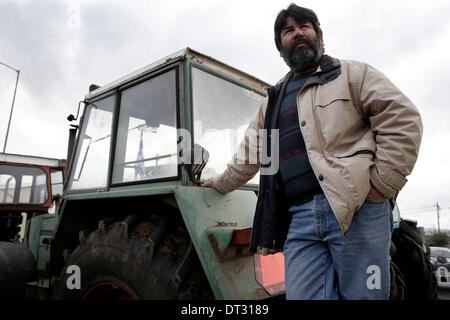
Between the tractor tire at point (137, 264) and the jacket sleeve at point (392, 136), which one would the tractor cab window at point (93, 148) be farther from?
the jacket sleeve at point (392, 136)

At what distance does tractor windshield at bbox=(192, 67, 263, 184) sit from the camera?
2.05 m

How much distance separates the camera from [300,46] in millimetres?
1574

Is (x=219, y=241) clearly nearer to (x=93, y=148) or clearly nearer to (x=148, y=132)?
(x=148, y=132)

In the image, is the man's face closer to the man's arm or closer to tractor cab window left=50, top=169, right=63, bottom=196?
the man's arm

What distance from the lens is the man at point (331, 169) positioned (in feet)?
4.00

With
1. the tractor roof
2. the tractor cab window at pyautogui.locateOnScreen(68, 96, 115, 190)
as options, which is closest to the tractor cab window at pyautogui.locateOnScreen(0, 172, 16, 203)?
the tractor cab window at pyautogui.locateOnScreen(68, 96, 115, 190)

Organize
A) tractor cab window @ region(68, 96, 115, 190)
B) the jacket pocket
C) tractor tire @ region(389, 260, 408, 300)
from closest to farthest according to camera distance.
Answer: the jacket pocket
tractor tire @ region(389, 260, 408, 300)
tractor cab window @ region(68, 96, 115, 190)

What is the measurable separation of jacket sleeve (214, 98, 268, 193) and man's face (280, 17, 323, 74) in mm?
287

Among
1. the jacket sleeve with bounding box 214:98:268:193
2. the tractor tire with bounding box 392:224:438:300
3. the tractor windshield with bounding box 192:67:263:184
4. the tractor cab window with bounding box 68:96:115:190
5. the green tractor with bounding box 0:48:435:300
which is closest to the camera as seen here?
the green tractor with bounding box 0:48:435:300

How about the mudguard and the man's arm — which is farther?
the man's arm

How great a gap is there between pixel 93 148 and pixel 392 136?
223 centimetres

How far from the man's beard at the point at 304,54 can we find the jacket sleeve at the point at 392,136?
375 millimetres

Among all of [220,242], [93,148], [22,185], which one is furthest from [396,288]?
[22,185]

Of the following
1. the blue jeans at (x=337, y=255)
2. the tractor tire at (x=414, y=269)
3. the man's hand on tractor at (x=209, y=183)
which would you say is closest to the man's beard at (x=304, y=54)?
the blue jeans at (x=337, y=255)
